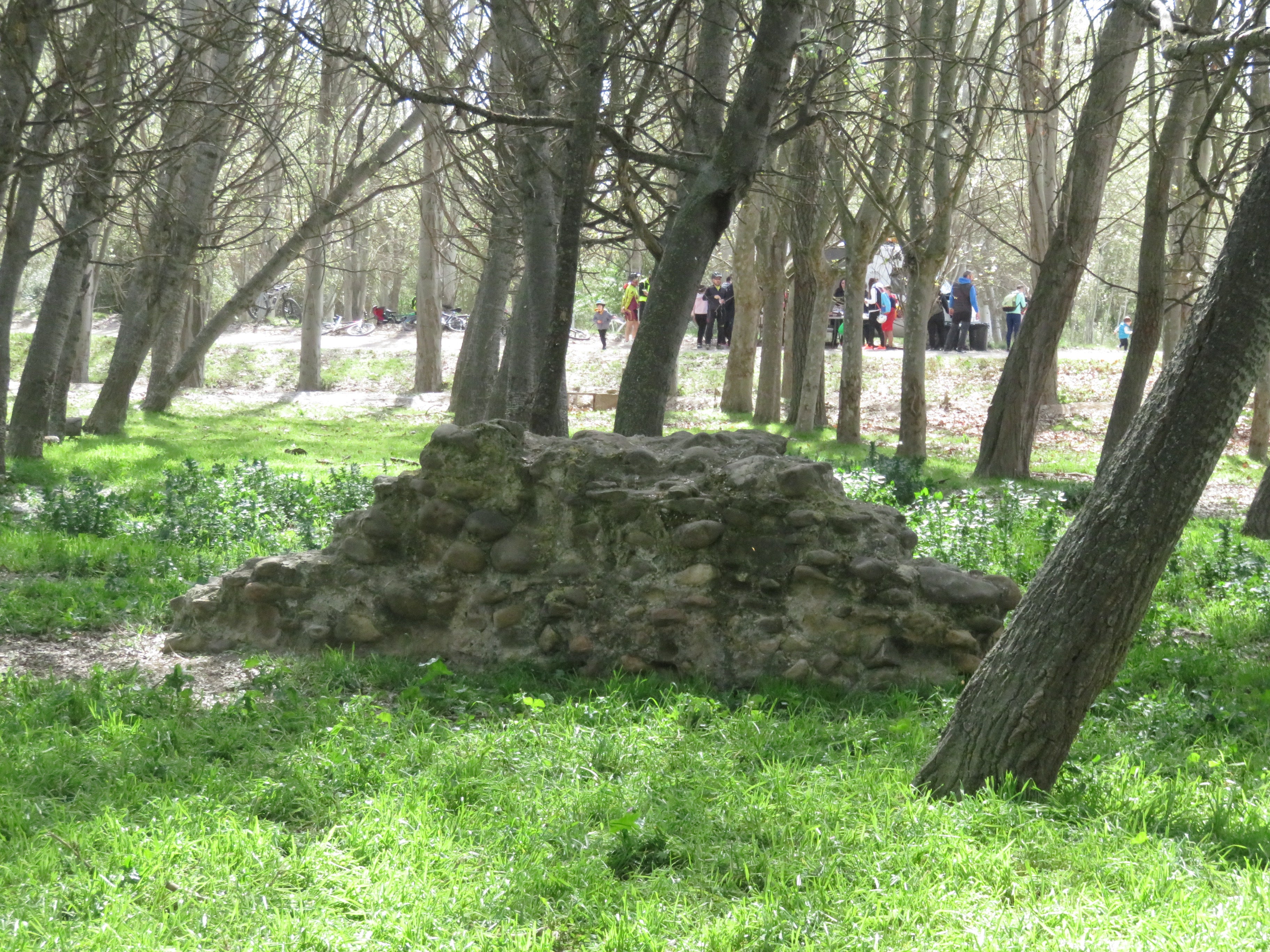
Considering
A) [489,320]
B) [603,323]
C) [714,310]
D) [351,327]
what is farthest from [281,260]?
[351,327]

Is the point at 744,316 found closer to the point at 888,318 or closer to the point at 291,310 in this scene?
the point at 888,318

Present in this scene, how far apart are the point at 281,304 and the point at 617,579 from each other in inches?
1872

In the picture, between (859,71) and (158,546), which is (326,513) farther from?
(859,71)

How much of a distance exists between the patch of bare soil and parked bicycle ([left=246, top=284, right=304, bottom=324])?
37514 millimetres

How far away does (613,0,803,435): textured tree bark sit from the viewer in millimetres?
7969

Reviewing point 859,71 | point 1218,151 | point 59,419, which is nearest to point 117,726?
point 859,71

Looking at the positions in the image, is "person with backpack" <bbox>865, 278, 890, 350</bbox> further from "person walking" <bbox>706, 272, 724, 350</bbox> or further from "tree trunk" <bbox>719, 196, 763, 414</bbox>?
"tree trunk" <bbox>719, 196, 763, 414</bbox>

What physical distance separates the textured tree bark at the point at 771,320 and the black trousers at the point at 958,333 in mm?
13179

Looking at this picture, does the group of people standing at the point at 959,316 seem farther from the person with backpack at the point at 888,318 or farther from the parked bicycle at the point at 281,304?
the parked bicycle at the point at 281,304

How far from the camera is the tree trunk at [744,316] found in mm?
21312

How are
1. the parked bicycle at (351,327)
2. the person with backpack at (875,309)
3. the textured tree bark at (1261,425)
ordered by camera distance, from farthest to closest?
the parked bicycle at (351,327) → the person with backpack at (875,309) → the textured tree bark at (1261,425)

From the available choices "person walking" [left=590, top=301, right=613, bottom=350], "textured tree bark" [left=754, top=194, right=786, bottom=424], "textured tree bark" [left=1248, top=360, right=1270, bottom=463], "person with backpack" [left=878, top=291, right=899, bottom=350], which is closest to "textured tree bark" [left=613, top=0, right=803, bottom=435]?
"textured tree bark" [left=754, top=194, right=786, bottom=424]

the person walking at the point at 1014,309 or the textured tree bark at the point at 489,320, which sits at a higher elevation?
the person walking at the point at 1014,309

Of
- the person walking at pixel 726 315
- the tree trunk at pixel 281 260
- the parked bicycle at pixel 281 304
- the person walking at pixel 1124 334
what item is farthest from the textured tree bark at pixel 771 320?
the parked bicycle at pixel 281 304
